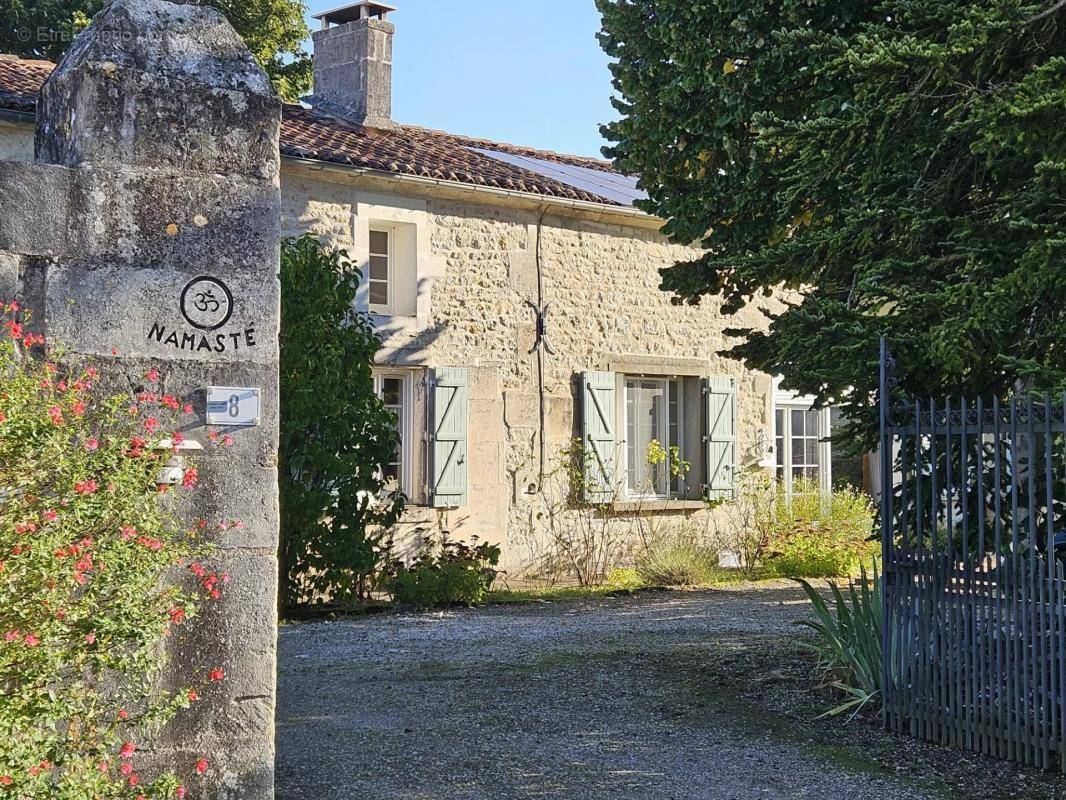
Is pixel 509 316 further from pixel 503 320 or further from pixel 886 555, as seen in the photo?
pixel 886 555

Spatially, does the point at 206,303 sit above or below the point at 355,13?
below

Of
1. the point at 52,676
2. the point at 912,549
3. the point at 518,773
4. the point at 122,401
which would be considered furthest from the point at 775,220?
the point at 52,676

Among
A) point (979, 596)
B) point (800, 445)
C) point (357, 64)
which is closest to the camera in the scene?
point (979, 596)

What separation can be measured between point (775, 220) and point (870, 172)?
869mm

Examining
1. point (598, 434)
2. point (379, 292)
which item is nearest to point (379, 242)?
point (379, 292)

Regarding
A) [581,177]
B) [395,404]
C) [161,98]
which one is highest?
[581,177]

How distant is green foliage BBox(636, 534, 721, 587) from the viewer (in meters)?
12.4

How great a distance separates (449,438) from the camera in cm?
1233

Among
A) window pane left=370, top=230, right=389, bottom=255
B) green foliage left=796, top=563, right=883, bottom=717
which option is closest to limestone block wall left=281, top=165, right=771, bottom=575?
window pane left=370, top=230, right=389, bottom=255

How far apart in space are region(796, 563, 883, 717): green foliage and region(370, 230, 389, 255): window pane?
6.55m

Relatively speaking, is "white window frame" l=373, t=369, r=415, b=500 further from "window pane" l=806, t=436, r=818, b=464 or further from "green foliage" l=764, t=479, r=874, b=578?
"window pane" l=806, t=436, r=818, b=464

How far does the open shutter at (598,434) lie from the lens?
1326 centimetres

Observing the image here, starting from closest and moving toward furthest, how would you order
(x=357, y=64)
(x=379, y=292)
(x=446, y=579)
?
(x=446, y=579) < (x=379, y=292) < (x=357, y=64)

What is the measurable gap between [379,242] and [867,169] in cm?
668
